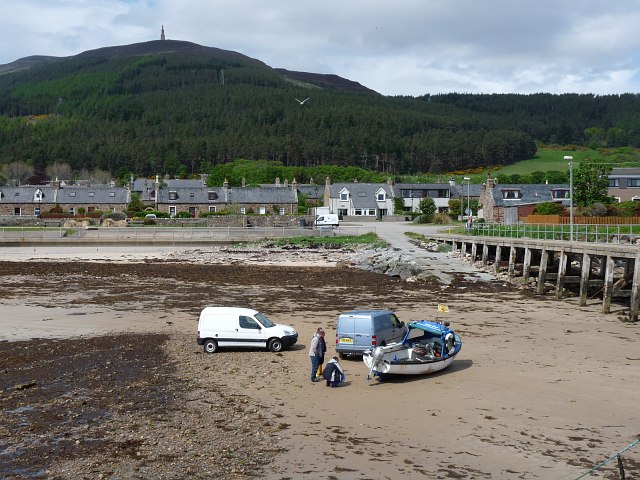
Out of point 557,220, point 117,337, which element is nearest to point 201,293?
point 117,337

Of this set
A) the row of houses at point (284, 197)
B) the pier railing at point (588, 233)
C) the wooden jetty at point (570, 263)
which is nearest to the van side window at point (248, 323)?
the wooden jetty at point (570, 263)

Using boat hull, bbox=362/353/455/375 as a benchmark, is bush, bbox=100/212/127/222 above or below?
above

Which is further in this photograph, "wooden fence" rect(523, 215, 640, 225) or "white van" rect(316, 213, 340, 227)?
"white van" rect(316, 213, 340, 227)

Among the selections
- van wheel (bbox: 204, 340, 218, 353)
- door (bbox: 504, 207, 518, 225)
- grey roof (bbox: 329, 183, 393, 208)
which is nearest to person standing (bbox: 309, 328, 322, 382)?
van wheel (bbox: 204, 340, 218, 353)

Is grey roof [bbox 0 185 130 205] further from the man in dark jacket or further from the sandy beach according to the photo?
the man in dark jacket

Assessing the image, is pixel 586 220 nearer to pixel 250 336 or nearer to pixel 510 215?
pixel 510 215

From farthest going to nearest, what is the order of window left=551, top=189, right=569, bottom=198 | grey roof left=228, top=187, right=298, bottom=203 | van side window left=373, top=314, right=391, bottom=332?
1. grey roof left=228, top=187, right=298, bottom=203
2. window left=551, top=189, right=569, bottom=198
3. van side window left=373, top=314, right=391, bottom=332

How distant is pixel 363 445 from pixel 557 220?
156ft

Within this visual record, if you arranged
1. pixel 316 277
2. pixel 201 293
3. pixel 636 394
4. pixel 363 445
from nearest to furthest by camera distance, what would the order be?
1. pixel 363 445
2. pixel 636 394
3. pixel 201 293
4. pixel 316 277

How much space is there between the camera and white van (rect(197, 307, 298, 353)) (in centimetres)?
2278

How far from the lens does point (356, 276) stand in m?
47.7

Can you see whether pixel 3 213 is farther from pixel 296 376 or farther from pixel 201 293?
pixel 296 376

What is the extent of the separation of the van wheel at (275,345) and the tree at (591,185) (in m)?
50.7

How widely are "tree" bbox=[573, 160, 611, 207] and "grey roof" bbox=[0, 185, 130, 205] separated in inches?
2805
